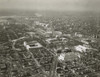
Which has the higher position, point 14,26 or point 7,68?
point 14,26

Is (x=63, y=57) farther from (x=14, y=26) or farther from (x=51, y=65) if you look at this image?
(x=14, y=26)

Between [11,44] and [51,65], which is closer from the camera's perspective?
[51,65]

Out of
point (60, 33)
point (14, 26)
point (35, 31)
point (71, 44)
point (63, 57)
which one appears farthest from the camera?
point (14, 26)

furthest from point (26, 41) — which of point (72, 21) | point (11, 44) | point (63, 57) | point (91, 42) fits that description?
point (72, 21)

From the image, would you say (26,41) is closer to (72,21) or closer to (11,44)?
(11,44)

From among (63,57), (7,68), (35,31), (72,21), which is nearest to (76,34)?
(72,21)

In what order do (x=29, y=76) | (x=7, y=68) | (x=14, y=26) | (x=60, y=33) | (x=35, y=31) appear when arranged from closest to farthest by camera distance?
(x=29, y=76), (x=7, y=68), (x=60, y=33), (x=35, y=31), (x=14, y=26)
